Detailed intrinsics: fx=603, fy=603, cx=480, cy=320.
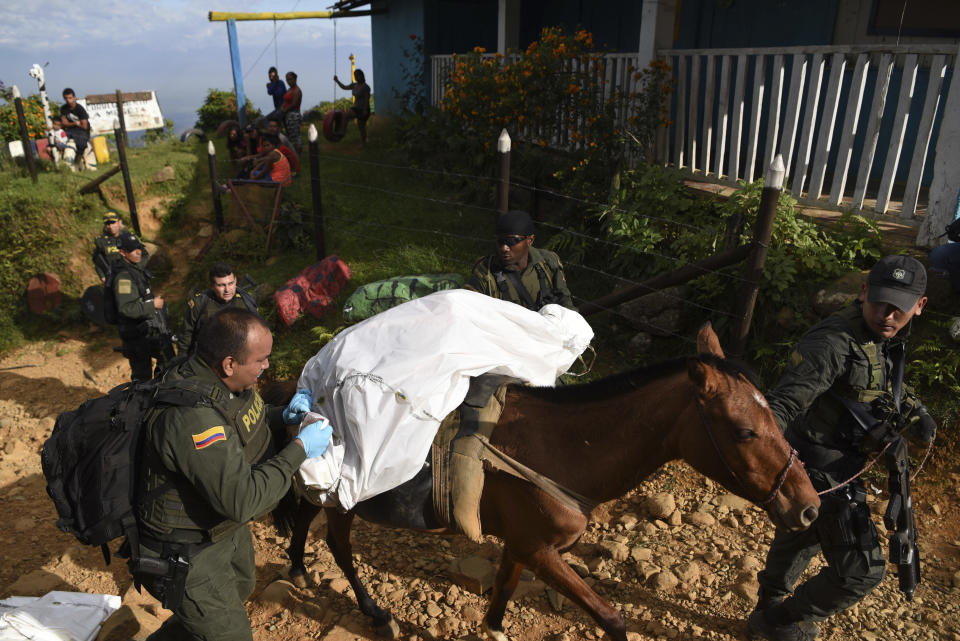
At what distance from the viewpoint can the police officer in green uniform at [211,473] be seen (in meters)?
2.26

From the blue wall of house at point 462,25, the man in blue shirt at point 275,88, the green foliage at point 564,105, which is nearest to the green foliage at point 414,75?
the blue wall of house at point 462,25

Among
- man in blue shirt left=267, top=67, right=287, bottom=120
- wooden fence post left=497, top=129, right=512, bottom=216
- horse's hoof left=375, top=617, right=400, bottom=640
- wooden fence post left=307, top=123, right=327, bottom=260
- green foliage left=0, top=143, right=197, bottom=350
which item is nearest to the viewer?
horse's hoof left=375, top=617, right=400, bottom=640

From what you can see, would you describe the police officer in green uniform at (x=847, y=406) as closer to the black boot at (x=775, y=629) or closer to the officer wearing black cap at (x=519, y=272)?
the black boot at (x=775, y=629)

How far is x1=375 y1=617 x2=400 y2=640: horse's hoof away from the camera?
3549mm

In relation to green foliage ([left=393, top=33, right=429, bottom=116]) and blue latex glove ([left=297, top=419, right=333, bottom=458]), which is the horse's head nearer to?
blue latex glove ([left=297, top=419, right=333, bottom=458])

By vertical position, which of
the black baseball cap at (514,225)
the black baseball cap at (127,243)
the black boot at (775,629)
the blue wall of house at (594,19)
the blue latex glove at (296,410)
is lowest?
the black boot at (775,629)

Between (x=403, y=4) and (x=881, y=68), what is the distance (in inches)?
435

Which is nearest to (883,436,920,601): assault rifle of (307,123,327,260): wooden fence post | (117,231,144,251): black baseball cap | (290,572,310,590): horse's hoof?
(290,572,310,590): horse's hoof

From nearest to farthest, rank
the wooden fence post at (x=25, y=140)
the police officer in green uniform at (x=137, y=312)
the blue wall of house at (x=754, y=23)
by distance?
the police officer in green uniform at (x=137, y=312) → the blue wall of house at (x=754, y=23) → the wooden fence post at (x=25, y=140)

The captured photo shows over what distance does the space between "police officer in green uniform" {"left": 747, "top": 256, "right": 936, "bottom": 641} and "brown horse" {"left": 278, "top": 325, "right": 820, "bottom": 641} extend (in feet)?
1.41

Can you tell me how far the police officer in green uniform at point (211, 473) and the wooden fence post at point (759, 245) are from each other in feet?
10.2

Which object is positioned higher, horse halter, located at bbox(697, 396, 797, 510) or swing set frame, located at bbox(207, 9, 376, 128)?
swing set frame, located at bbox(207, 9, 376, 128)

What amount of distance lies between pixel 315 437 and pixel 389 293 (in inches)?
149

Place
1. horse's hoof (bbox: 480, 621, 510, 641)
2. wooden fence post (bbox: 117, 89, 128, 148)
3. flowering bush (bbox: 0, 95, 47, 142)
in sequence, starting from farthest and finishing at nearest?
1. flowering bush (bbox: 0, 95, 47, 142)
2. wooden fence post (bbox: 117, 89, 128, 148)
3. horse's hoof (bbox: 480, 621, 510, 641)
